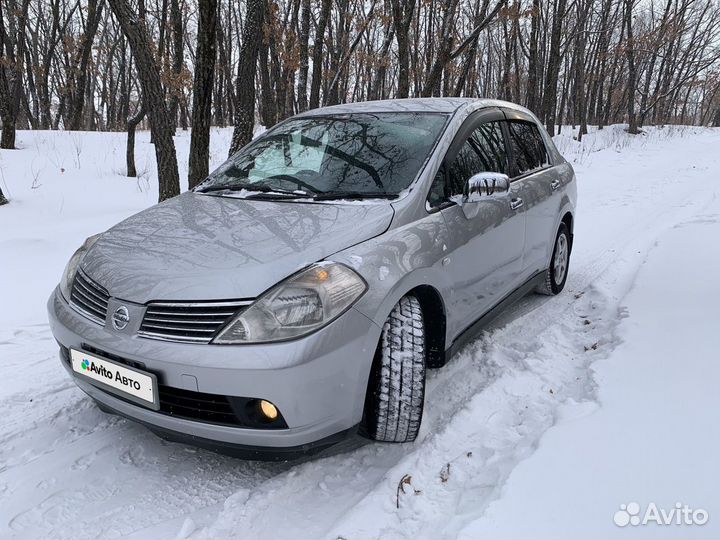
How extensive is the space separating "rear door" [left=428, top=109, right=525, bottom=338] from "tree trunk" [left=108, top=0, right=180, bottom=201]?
3970mm

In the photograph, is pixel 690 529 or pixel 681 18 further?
pixel 681 18

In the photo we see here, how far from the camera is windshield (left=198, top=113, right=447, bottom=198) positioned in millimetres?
2766

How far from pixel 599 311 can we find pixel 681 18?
28.3 meters

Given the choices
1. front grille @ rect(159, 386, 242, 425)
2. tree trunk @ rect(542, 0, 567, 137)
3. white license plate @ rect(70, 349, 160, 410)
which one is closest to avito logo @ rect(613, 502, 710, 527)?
front grille @ rect(159, 386, 242, 425)

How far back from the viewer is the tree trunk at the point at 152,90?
555 centimetres

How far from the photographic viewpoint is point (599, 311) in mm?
4020

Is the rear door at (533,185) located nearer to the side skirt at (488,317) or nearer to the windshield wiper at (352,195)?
the side skirt at (488,317)

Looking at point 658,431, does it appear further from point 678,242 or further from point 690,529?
point 678,242

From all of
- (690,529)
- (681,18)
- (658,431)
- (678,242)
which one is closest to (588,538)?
(690,529)

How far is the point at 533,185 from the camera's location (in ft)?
12.4

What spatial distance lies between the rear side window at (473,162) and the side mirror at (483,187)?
109 millimetres

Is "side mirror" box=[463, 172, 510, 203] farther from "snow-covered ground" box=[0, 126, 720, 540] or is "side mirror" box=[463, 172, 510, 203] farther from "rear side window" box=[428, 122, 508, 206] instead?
"snow-covered ground" box=[0, 126, 720, 540]

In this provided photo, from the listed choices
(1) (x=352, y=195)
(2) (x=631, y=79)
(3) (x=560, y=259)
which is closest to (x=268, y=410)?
(1) (x=352, y=195)

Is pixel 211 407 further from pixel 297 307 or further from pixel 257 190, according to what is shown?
pixel 257 190
